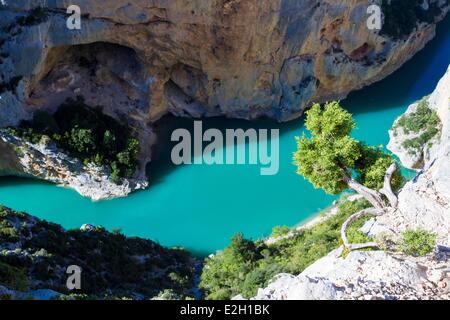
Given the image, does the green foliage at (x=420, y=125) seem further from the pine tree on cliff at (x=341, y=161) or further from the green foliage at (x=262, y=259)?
the pine tree on cliff at (x=341, y=161)

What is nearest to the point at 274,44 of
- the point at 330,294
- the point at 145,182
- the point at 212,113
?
the point at 212,113

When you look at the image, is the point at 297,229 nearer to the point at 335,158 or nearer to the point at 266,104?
the point at 335,158

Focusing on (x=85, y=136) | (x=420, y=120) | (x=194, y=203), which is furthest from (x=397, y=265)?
(x=85, y=136)

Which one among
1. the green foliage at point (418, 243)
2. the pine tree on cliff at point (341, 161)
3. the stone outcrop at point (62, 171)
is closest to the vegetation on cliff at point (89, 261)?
the stone outcrop at point (62, 171)

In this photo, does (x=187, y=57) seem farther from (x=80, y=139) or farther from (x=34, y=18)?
(x=34, y=18)

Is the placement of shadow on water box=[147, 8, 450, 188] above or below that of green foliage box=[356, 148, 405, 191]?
above

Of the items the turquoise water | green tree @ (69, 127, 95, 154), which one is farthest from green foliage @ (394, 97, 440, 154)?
green tree @ (69, 127, 95, 154)

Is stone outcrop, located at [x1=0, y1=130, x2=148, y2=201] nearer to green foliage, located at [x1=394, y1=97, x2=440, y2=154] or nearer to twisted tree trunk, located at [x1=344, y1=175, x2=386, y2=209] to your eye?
twisted tree trunk, located at [x1=344, y1=175, x2=386, y2=209]
